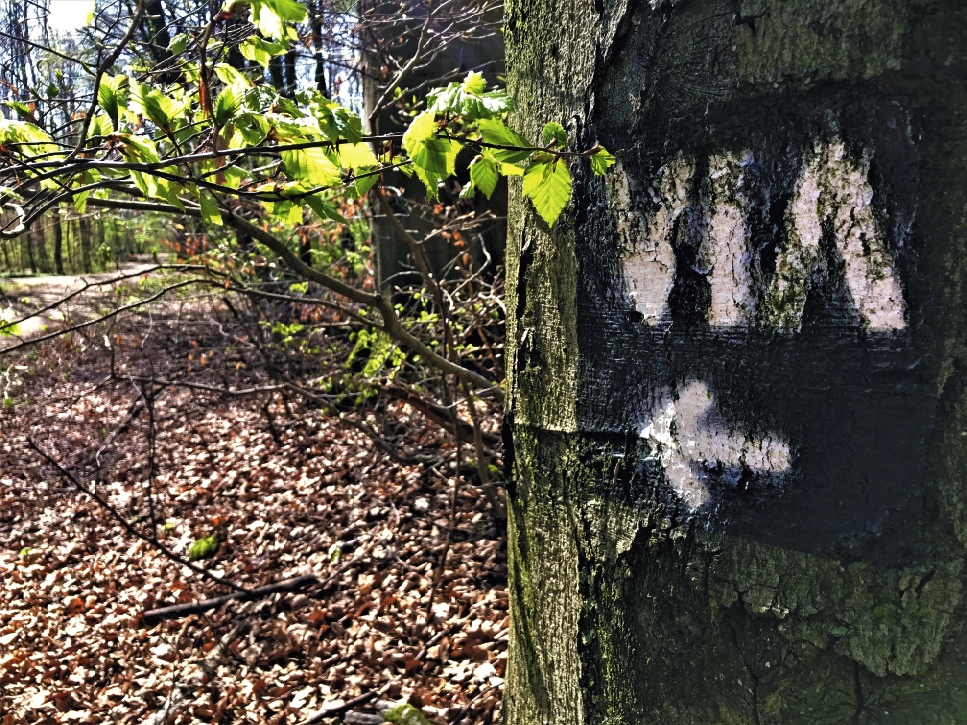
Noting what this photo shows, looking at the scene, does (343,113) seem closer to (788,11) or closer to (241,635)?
(788,11)

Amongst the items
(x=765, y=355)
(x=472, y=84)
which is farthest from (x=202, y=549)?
(x=765, y=355)

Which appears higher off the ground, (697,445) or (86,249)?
(86,249)

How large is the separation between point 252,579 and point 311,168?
3629 millimetres

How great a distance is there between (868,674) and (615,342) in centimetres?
59

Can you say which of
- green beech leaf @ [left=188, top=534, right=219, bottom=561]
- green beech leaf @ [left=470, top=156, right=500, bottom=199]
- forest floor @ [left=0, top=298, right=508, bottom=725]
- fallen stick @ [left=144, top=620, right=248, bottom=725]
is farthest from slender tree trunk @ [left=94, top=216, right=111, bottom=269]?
green beech leaf @ [left=470, top=156, right=500, bottom=199]

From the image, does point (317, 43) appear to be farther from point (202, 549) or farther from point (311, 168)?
point (202, 549)

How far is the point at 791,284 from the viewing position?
0.86 metres

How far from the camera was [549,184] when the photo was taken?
104cm

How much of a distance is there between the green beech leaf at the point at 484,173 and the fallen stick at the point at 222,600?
3292mm

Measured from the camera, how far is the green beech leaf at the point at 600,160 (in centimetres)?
97

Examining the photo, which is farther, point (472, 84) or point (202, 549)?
point (202, 549)

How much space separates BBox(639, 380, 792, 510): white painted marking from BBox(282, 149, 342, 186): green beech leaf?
0.84m

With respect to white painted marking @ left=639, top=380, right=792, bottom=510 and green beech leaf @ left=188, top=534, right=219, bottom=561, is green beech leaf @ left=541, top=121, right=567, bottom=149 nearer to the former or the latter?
white painted marking @ left=639, top=380, right=792, bottom=510

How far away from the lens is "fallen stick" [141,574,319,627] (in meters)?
3.96
